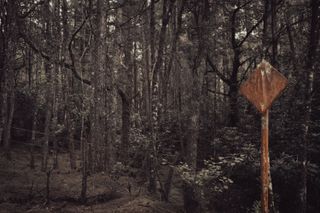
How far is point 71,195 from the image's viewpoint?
478 inches

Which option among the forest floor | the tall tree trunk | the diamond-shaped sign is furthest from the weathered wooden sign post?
the forest floor

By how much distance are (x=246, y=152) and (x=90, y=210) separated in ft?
16.4

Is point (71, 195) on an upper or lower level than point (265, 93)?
lower

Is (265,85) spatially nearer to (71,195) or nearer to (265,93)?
(265,93)

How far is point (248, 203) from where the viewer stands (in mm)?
12820

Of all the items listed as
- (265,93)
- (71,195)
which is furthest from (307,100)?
(71,195)

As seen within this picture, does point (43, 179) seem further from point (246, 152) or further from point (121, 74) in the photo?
point (121, 74)

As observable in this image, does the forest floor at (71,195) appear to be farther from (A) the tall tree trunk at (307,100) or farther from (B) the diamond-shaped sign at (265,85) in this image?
(B) the diamond-shaped sign at (265,85)

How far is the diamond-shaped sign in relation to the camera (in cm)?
495

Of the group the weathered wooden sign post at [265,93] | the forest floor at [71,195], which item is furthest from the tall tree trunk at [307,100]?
the weathered wooden sign post at [265,93]

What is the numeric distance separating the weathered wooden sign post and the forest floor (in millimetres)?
5397

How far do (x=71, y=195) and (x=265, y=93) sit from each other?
29.1ft

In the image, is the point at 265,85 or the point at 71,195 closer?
the point at 265,85

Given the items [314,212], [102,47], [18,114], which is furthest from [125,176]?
[18,114]
